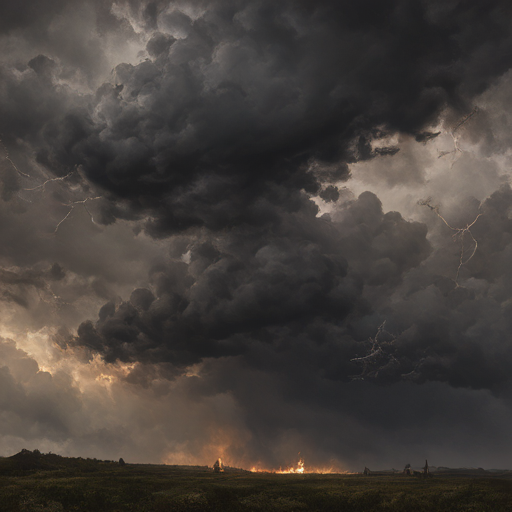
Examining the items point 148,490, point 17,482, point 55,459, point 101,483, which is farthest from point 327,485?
point 55,459

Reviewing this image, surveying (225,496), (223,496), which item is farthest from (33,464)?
(225,496)

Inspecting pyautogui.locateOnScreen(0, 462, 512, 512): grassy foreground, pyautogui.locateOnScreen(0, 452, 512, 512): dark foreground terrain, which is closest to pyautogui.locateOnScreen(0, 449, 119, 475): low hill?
pyautogui.locateOnScreen(0, 452, 512, 512): dark foreground terrain

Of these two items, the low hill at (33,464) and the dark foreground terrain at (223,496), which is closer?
the dark foreground terrain at (223,496)

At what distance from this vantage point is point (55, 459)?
350 ft

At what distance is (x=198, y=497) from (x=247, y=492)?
37.5 ft

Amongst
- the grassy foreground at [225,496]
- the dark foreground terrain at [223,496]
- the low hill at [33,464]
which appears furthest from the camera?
the low hill at [33,464]

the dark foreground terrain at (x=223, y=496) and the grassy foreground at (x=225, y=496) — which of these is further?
the dark foreground terrain at (x=223, y=496)

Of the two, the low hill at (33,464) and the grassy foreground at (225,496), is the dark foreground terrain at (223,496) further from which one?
the low hill at (33,464)

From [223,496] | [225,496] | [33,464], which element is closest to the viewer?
[223,496]

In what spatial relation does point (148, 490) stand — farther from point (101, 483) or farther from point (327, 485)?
point (327, 485)

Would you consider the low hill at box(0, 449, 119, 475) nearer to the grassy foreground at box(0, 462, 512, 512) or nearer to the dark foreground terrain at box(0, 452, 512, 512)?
the dark foreground terrain at box(0, 452, 512, 512)

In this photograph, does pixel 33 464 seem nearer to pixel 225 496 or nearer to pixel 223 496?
pixel 223 496

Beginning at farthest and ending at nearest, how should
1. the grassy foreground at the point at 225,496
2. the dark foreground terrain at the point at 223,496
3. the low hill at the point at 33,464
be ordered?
the low hill at the point at 33,464 → the dark foreground terrain at the point at 223,496 → the grassy foreground at the point at 225,496

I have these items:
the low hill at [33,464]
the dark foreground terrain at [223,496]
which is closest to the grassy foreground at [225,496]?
the dark foreground terrain at [223,496]
